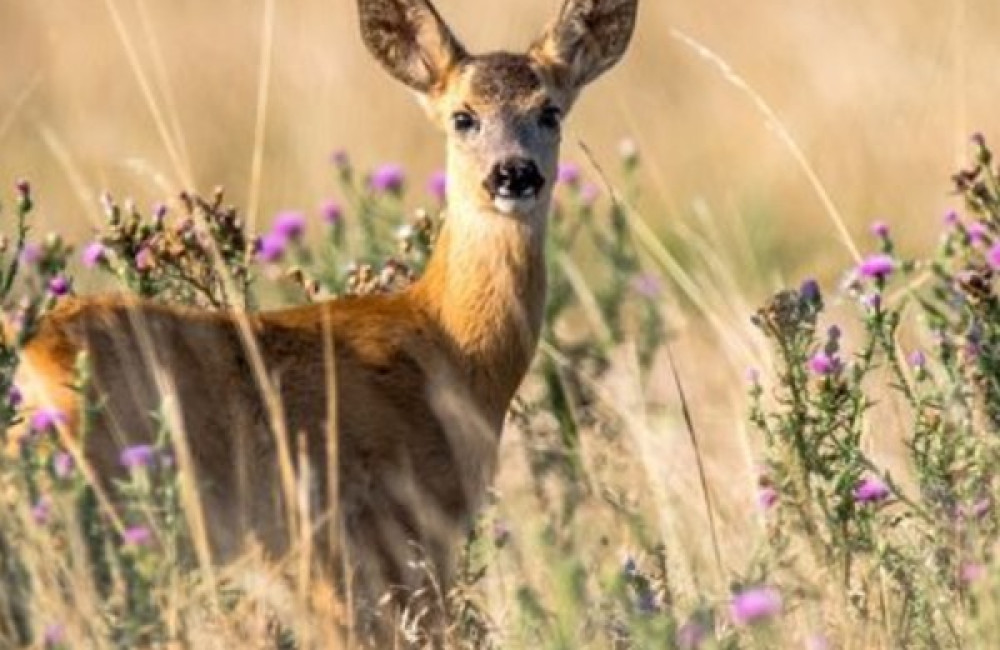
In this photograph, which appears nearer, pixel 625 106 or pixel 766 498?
pixel 766 498

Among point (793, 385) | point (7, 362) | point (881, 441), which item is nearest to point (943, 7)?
point (881, 441)

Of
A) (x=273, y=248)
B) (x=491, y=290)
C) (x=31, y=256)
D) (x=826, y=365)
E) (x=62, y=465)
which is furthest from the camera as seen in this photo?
(x=273, y=248)

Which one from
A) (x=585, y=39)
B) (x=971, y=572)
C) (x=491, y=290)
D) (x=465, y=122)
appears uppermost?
(x=585, y=39)

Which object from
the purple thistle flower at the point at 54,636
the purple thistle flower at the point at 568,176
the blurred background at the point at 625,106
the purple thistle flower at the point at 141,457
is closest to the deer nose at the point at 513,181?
the purple thistle flower at the point at 568,176

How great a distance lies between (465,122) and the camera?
7.90 meters

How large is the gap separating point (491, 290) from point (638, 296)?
4.66 feet

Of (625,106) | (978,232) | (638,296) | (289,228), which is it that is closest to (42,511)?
(978,232)

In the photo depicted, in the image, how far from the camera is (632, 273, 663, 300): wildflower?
881 cm

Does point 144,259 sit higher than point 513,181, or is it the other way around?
point 513,181

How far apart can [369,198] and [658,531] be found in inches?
56.9

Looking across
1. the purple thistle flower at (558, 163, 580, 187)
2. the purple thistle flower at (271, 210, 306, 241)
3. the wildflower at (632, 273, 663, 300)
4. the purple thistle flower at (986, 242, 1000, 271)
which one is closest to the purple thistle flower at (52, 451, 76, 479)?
the purple thistle flower at (986, 242, 1000, 271)

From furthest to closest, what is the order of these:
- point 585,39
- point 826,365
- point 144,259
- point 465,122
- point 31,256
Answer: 1. point 585,39
2. point 465,122
3. point 144,259
4. point 31,256
5. point 826,365

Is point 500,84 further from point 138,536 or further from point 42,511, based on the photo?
point 138,536

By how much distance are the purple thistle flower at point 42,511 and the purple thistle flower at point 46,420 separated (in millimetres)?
235
